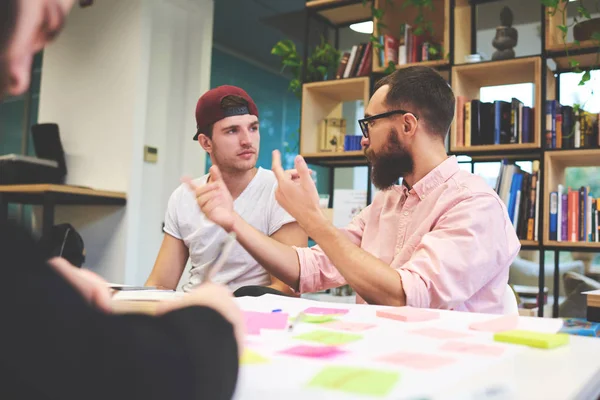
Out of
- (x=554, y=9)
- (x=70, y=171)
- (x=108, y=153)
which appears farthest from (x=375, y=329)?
(x=70, y=171)

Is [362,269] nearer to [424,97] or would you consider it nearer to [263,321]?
[263,321]

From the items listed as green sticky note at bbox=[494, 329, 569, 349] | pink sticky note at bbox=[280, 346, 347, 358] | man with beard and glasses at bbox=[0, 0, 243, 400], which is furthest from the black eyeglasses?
man with beard and glasses at bbox=[0, 0, 243, 400]

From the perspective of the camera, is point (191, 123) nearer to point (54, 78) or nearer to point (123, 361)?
point (54, 78)

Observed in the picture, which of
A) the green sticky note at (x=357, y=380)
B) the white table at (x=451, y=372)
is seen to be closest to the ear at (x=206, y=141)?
the white table at (x=451, y=372)

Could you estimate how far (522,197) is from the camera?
2750 mm

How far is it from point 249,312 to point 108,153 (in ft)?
11.2

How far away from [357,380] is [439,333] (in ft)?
1.01

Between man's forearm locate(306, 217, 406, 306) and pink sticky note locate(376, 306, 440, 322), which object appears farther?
man's forearm locate(306, 217, 406, 306)

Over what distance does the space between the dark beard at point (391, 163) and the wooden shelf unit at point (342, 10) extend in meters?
1.87

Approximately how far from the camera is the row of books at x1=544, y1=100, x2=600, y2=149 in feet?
8.85

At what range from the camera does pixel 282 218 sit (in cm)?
205

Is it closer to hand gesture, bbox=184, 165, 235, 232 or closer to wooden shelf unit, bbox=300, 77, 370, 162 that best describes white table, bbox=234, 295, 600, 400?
hand gesture, bbox=184, 165, 235, 232

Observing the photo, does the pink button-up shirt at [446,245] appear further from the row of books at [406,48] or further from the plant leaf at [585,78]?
the row of books at [406,48]

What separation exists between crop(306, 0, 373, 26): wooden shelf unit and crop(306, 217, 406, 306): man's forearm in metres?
2.30
